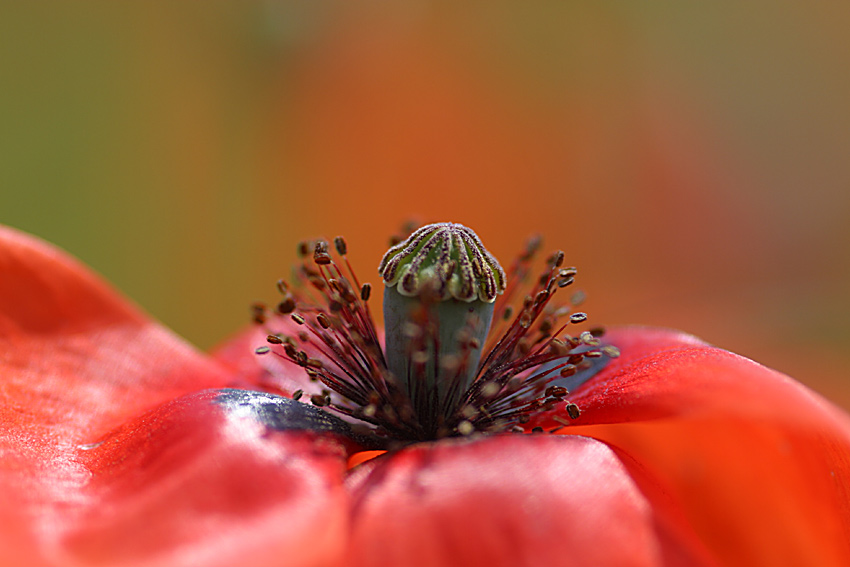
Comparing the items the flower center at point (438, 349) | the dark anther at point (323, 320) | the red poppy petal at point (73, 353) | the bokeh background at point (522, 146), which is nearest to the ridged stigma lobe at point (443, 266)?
the flower center at point (438, 349)

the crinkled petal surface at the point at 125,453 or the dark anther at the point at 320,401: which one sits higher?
the dark anther at the point at 320,401

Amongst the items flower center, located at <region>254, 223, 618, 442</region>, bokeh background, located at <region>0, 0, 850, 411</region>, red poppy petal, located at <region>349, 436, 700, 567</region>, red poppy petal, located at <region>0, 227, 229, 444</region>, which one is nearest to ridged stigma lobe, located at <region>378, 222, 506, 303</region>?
flower center, located at <region>254, 223, 618, 442</region>

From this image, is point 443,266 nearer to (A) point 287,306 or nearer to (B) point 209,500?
(A) point 287,306

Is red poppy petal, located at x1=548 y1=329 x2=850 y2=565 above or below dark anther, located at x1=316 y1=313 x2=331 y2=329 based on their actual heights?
below

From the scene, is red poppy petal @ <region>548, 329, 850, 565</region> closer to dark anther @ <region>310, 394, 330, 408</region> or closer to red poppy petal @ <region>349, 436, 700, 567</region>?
red poppy petal @ <region>349, 436, 700, 567</region>

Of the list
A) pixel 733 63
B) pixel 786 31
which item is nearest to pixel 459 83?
pixel 733 63

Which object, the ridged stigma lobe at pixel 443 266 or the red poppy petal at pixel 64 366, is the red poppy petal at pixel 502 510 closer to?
the ridged stigma lobe at pixel 443 266

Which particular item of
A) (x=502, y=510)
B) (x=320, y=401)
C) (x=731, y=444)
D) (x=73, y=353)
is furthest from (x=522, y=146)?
(x=502, y=510)
